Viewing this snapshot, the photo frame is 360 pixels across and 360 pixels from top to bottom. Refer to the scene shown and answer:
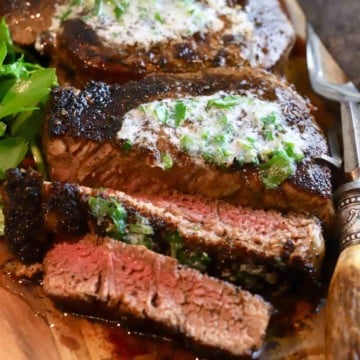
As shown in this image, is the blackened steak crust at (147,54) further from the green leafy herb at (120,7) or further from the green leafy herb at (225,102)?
the green leafy herb at (225,102)

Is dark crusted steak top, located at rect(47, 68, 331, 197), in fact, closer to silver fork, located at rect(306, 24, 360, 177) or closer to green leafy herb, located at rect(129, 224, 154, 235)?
silver fork, located at rect(306, 24, 360, 177)

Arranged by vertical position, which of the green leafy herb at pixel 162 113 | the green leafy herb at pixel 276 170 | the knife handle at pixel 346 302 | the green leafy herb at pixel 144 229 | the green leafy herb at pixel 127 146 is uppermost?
the green leafy herb at pixel 162 113

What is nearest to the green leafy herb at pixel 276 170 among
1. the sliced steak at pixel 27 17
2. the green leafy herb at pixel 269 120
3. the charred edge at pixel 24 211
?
the green leafy herb at pixel 269 120

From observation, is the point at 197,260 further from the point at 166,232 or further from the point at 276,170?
the point at 276,170

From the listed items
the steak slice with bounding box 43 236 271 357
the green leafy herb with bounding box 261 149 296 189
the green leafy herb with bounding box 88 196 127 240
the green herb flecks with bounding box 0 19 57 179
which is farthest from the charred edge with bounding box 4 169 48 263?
the green leafy herb with bounding box 261 149 296 189

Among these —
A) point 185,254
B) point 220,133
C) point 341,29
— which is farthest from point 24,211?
point 341,29

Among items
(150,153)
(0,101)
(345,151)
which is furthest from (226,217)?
(0,101)

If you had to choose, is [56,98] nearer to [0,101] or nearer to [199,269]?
[0,101]
